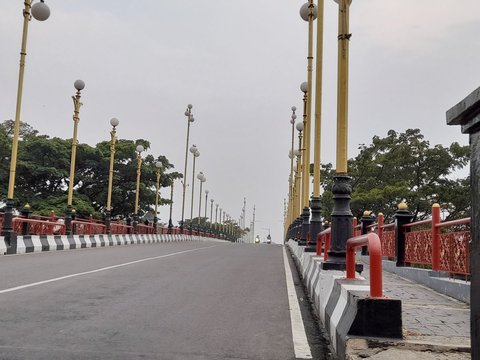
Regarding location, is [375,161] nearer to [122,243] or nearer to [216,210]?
[122,243]

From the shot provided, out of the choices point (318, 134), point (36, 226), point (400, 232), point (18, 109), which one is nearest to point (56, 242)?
point (36, 226)

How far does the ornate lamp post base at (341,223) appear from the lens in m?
8.21

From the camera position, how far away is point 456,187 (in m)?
40.4

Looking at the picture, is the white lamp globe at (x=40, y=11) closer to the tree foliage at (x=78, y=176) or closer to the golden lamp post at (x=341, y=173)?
the golden lamp post at (x=341, y=173)

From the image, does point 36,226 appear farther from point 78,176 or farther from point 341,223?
point 78,176

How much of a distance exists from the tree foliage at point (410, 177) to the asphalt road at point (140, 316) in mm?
31917

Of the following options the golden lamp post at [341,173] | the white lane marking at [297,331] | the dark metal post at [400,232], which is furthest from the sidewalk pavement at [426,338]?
the dark metal post at [400,232]

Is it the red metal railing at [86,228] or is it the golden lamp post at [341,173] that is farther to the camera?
the red metal railing at [86,228]

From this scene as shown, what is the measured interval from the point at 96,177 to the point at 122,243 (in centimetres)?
2651

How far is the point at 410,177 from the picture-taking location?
146ft

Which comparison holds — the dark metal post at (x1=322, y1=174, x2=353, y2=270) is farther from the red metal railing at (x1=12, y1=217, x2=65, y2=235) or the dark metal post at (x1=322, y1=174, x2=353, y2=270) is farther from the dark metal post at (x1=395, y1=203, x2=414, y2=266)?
the red metal railing at (x1=12, y1=217, x2=65, y2=235)

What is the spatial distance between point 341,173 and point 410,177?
3778cm

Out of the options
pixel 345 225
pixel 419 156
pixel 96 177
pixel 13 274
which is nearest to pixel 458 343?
pixel 345 225

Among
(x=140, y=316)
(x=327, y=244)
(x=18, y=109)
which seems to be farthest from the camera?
(x=18, y=109)
